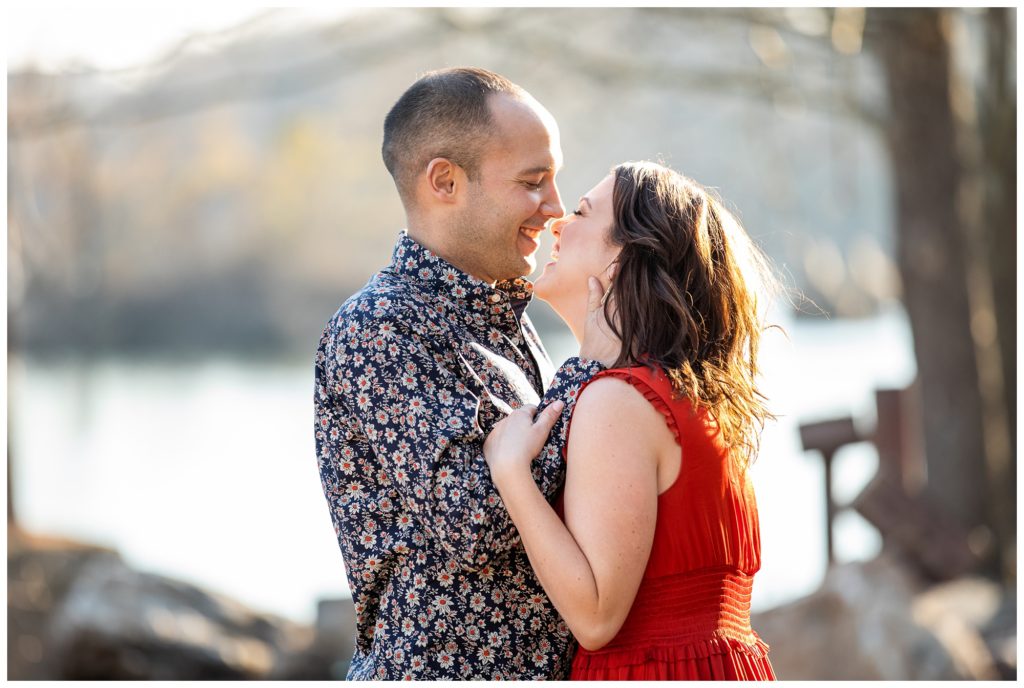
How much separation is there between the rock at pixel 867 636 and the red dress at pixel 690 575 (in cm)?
322

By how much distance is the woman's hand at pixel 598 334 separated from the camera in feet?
7.50

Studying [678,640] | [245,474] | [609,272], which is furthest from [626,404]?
[245,474]

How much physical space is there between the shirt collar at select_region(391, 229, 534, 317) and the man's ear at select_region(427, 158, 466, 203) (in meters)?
0.11

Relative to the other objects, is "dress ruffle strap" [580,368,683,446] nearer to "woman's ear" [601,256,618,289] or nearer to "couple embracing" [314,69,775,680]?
"couple embracing" [314,69,775,680]

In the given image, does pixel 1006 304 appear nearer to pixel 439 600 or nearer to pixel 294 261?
pixel 439 600

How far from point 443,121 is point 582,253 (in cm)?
43

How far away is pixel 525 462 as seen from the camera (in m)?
2.09

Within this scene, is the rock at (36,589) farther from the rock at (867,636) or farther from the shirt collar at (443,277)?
the shirt collar at (443,277)

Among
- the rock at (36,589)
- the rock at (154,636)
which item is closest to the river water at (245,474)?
the rock at (154,636)

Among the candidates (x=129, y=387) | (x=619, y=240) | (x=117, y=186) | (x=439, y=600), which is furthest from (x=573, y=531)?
(x=117, y=186)

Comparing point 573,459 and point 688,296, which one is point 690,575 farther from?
point 688,296

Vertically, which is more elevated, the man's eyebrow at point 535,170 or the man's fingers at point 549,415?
the man's eyebrow at point 535,170

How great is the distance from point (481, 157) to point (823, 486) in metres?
4.21

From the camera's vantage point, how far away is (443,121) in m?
2.53
